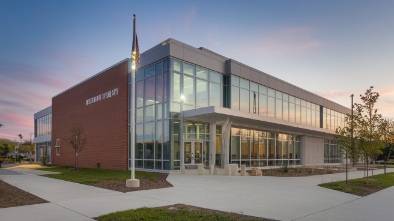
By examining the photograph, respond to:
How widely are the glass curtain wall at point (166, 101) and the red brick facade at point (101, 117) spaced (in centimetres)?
188

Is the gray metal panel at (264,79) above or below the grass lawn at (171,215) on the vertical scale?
above

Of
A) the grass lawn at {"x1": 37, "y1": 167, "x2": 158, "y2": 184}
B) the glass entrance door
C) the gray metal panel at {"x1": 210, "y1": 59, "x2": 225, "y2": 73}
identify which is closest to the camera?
the grass lawn at {"x1": 37, "y1": 167, "x2": 158, "y2": 184}

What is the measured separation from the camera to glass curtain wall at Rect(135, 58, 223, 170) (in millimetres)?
24578

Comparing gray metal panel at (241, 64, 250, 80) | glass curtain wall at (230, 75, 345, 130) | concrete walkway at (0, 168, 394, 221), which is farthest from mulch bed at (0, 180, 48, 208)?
gray metal panel at (241, 64, 250, 80)

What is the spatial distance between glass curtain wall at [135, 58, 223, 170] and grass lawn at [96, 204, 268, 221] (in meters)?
14.9

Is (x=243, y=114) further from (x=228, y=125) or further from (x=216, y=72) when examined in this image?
(x=216, y=72)

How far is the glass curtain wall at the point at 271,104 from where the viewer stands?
30297 millimetres

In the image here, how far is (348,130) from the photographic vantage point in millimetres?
19969

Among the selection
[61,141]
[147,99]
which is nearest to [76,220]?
[147,99]

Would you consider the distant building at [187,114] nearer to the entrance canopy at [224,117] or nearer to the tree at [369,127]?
the entrance canopy at [224,117]

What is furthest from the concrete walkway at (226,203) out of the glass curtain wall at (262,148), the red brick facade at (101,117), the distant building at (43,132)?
the distant building at (43,132)

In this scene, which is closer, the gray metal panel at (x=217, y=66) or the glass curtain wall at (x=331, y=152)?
the gray metal panel at (x=217, y=66)

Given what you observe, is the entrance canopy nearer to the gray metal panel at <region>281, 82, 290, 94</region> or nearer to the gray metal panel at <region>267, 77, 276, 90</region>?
the gray metal panel at <region>267, 77, 276, 90</region>

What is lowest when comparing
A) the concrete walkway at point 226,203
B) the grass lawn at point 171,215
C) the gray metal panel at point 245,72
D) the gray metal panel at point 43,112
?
the concrete walkway at point 226,203
